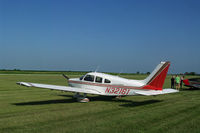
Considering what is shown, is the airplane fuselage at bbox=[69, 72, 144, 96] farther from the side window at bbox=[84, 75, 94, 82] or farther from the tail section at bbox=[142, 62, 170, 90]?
the tail section at bbox=[142, 62, 170, 90]

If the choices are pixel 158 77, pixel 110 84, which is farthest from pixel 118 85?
pixel 158 77

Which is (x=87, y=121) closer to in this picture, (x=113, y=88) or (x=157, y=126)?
(x=157, y=126)

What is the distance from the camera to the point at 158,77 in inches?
490

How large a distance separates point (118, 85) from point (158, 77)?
8.31 feet

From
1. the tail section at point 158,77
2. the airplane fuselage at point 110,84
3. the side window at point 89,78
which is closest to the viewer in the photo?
the tail section at point 158,77

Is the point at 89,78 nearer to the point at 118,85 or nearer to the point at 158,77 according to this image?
the point at 118,85

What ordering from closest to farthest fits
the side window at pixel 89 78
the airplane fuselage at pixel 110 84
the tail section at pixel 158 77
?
the tail section at pixel 158 77
the airplane fuselage at pixel 110 84
the side window at pixel 89 78

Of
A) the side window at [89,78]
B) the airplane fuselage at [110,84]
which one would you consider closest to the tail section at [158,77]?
the airplane fuselage at [110,84]

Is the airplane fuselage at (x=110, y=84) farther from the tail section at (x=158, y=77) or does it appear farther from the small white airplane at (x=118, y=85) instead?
the tail section at (x=158, y=77)

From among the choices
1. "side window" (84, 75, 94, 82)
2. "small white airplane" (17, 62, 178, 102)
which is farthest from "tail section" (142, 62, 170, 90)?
"side window" (84, 75, 94, 82)

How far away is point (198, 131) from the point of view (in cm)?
661

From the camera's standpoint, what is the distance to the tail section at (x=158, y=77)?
40.4 ft

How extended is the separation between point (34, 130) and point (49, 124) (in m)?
0.81

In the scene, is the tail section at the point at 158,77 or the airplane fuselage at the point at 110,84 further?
the airplane fuselage at the point at 110,84
